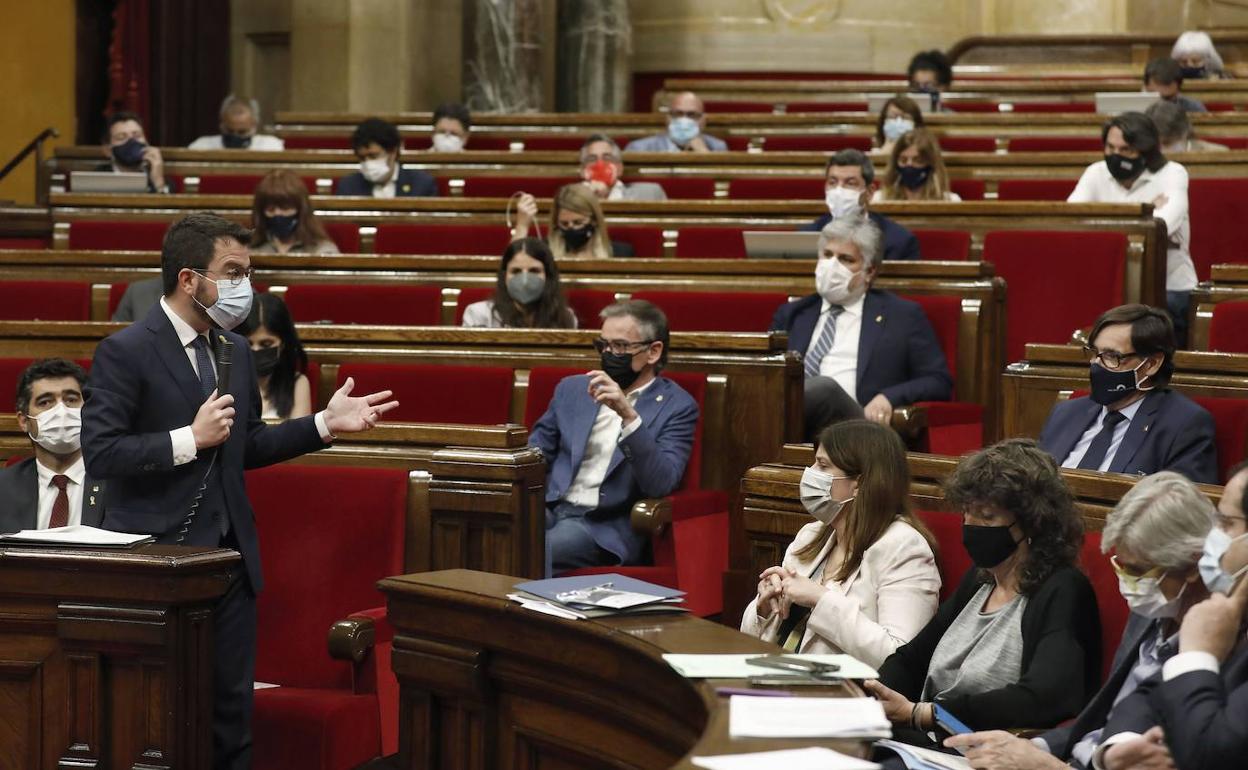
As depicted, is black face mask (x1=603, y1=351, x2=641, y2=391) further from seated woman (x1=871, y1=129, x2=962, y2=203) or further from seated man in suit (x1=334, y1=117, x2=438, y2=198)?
seated man in suit (x1=334, y1=117, x2=438, y2=198)

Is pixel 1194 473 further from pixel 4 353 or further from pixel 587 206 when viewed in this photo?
pixel 4 353

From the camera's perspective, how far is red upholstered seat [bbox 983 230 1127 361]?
17.0 feet

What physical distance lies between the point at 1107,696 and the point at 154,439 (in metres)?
1.55

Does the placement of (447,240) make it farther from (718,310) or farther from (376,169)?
(718,310)

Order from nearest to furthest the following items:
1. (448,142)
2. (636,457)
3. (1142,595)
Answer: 1. (1142,595)
2. (636,457)
3. (448,142)

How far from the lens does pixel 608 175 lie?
6766 mm

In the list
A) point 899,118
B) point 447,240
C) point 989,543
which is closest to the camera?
point 989,543

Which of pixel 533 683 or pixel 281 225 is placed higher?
pixel 281 225

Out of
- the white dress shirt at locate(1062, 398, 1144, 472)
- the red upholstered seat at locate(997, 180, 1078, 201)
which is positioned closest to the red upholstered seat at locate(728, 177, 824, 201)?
the red upholstered seat at locate(997, 180, 1078, 201)

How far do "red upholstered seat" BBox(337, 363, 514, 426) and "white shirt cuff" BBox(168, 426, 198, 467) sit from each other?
1.41 m

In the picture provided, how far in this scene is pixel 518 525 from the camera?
10.8ft

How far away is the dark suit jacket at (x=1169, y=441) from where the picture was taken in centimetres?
338

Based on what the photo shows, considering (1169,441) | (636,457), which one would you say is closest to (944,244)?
(636,457)

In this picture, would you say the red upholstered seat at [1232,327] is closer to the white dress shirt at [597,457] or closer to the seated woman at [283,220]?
the white dress shirt at [597,457]
